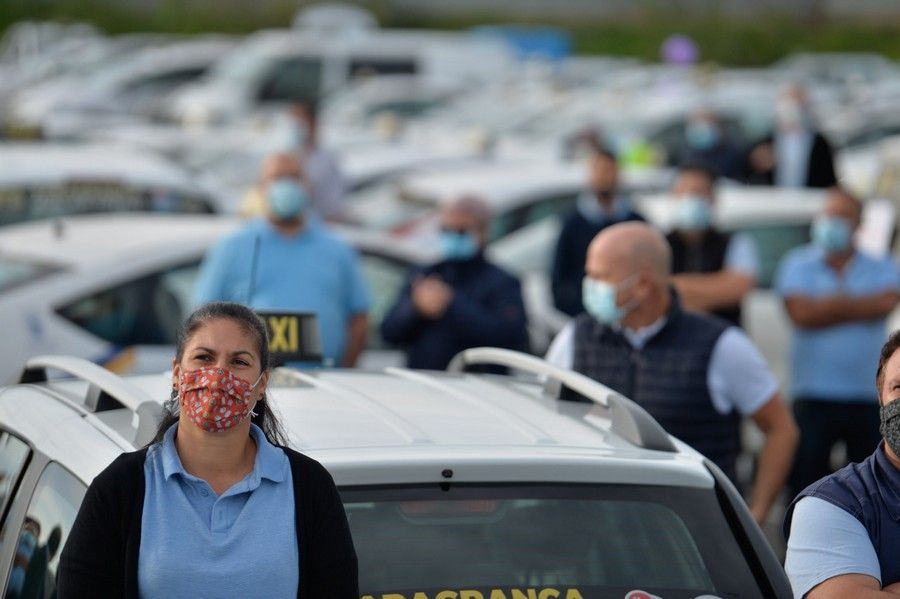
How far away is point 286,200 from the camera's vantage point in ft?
23.9

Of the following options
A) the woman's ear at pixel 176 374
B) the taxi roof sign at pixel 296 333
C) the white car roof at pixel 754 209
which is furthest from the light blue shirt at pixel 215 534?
the white car roof at pixel 754 209

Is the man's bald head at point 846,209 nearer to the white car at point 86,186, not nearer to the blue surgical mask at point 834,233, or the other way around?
the blue surgical mask at point 834,233

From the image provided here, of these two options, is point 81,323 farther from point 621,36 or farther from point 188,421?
point 621,36

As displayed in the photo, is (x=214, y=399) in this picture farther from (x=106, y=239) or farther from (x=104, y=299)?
(x=106, y=239)

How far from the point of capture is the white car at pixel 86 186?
11.3 m

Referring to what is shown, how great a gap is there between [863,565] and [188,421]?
1305 mm

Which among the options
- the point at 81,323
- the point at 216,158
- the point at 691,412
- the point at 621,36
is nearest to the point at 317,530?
the point at 691,412

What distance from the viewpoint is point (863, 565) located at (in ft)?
11.4

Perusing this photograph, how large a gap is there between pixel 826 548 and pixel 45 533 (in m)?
1.58

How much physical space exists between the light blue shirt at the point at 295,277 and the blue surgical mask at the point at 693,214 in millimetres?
1568

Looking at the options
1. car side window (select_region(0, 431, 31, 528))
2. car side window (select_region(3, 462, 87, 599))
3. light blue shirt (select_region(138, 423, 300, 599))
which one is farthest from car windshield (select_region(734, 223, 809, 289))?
light blue shirt (select_region(138, 423, 300, 599))

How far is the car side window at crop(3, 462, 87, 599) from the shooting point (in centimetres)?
365

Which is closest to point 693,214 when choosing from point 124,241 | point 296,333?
point 124,241

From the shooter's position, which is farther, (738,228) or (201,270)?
(738,228)
